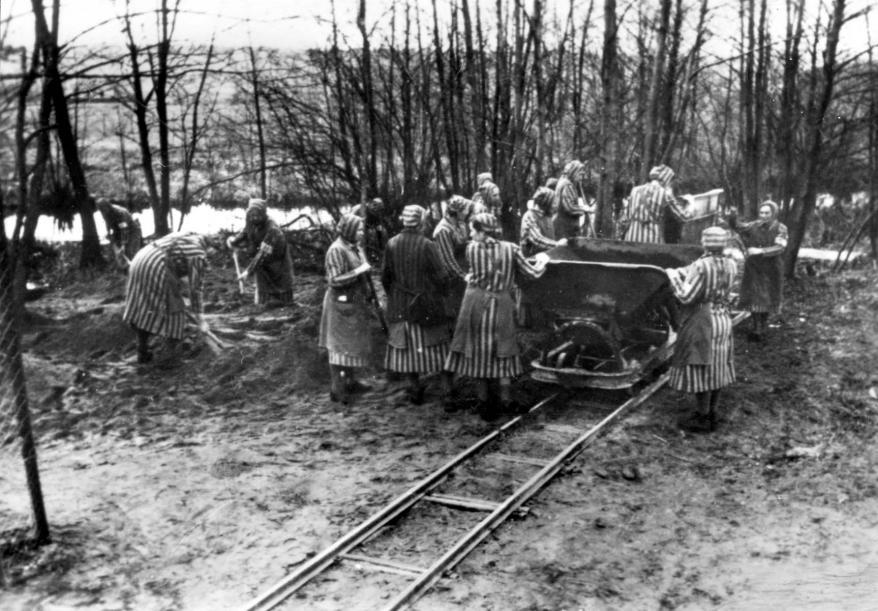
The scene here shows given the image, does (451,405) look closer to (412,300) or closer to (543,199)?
(412,300)

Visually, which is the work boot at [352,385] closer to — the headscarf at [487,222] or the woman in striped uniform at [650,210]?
the headscarf at [487,222]

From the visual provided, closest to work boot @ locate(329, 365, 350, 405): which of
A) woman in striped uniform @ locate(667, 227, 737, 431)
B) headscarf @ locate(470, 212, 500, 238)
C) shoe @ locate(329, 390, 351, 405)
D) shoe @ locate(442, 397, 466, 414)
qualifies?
shoe @ locate(329, 390, 351, 405)

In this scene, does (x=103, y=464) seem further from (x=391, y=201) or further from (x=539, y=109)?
(x=539, y=109)

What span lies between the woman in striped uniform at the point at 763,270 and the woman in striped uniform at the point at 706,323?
3.89m

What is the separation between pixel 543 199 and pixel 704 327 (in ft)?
13.0

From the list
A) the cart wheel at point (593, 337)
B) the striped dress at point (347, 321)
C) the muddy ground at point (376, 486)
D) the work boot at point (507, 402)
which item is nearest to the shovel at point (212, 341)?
the muddy ground at point (376, 486)

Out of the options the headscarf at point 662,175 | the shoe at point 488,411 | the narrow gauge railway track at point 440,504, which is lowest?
the narrow gauge railway track at point 440,504

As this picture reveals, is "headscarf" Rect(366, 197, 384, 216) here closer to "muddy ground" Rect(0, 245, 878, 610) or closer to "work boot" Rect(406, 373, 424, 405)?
"muddy ground" Rect(0, 245, 878, 610)

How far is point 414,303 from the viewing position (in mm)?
8891

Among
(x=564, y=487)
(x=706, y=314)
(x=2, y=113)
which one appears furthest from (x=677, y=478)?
(x=2, y=113)

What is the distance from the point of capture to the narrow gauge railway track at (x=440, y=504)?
5.34 m

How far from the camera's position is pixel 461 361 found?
28.5ft

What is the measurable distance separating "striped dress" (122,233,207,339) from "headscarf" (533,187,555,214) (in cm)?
422

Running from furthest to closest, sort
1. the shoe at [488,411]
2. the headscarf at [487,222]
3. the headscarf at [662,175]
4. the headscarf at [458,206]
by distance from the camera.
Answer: the headscarf at [662,175] → the headscarf at [458,206] → the shoe at [488,411] → the headscarf at [487,222]
